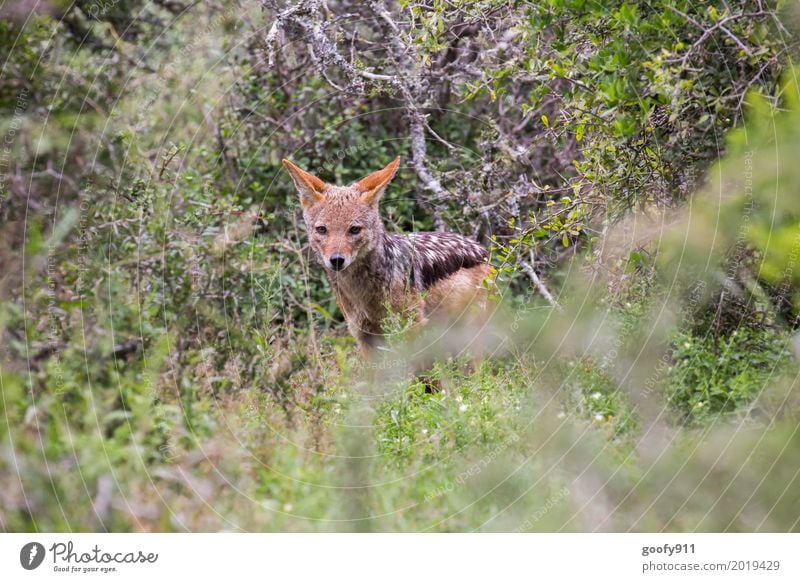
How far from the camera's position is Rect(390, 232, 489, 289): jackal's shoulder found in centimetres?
862

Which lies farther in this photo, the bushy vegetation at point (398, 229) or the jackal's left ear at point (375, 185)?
the jackal's left ear at point (375, 185)

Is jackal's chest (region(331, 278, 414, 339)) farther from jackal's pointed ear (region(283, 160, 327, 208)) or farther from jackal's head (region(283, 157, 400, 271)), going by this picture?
jackal's pointed ear (region(283, 160, 327, 208))

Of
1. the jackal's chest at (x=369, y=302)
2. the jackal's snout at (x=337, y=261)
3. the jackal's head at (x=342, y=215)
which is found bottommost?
the jackal's chest at (x=369, y=302)

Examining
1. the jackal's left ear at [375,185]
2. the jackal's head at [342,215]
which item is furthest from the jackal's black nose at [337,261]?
the jackal's left ear at [375,185]

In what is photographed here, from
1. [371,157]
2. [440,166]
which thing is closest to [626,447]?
[440,166]

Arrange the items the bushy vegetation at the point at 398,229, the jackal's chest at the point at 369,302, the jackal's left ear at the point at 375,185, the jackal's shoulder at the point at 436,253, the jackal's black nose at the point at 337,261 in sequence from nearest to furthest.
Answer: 1. the bushy vegetation at the point at 398,229
2. the jackal's black nose at the point at 337,261
3. the jackal's left ear at the point at 375,185
4. the jackal's chest at the point at 369,302
5. the jackal's shoulder at the point at 436,253

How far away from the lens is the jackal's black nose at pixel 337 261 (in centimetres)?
784

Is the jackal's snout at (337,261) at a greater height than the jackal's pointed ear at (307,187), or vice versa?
the jackal's pointed ear at (307,187)

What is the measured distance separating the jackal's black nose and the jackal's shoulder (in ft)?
2.51

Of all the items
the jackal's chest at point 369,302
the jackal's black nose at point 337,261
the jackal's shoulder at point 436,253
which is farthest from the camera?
the jackal's shoulder at point 436,253

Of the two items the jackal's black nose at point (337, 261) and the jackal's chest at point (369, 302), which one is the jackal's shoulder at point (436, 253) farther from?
the jackal's black nose at point (337, 261)

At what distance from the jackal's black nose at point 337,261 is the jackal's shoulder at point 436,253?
0.77m

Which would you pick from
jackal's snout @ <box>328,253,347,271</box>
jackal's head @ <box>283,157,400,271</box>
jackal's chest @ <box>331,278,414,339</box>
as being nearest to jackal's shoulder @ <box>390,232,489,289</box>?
jackal's chest @ <box>331,278,414,339</box>
